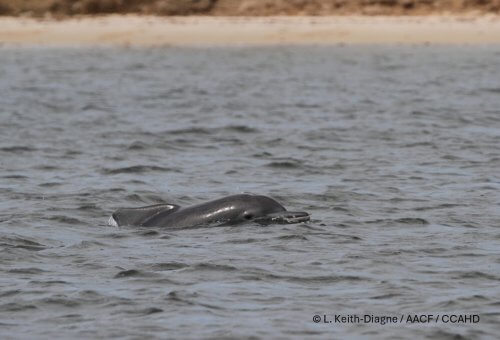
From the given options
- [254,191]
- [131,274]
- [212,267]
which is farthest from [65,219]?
[212,267]

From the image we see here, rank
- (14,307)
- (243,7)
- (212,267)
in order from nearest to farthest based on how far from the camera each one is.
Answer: (14,307) < (212,267) < (243,7)

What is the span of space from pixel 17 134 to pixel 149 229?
9.75 meters

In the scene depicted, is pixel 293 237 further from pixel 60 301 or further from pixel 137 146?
pixel 137 146

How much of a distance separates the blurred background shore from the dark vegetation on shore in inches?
1.4

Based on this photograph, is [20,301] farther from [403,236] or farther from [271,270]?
[403,236]

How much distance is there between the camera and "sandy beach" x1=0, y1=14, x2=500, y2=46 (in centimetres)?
4253

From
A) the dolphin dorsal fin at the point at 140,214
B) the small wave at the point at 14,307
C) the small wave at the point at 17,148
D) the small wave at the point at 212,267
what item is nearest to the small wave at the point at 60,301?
the small wave at the point at 14,307

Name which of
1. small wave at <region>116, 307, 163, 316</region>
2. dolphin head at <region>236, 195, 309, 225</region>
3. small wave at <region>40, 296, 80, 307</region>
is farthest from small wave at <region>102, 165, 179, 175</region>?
small wave at <region>116, 307, 163, 316</region>

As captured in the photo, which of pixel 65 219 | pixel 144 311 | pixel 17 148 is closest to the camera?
pixel 144 311

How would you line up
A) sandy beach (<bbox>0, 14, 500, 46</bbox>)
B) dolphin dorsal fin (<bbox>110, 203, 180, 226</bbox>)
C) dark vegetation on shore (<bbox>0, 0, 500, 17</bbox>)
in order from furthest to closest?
dark vegetation on shore (<bbox>0, 0, 500, 17</bbox>), sandy beach (<bbox>0, 14, 500, 46</bbox>), dolphin dorsal fin (<bbox>110, 203, 180, 226</bbox>)

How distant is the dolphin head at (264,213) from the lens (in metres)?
13.7

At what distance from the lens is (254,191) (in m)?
16.5

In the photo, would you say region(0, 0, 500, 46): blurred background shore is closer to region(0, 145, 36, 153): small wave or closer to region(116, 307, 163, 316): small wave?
region(0, 145, 36, 153): small wave

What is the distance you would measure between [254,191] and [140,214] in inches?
113
